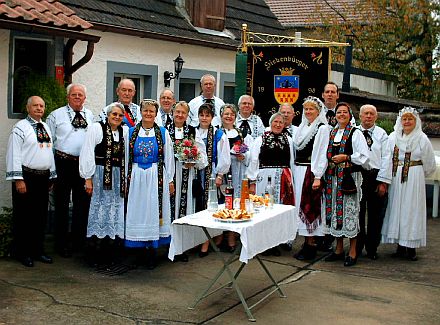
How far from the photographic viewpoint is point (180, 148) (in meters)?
8.43

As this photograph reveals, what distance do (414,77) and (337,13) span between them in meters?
4.57

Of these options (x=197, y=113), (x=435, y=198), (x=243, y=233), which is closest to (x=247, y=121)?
(x=197, y=113)

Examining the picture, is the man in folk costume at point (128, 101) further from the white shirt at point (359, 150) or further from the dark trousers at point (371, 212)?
the dark trousers at point (371, 212)

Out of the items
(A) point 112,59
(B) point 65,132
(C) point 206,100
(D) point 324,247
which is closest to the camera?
(B) point 65,132

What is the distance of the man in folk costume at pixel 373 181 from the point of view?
8.84 m

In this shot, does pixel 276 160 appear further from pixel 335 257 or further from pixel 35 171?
pixel 35 171

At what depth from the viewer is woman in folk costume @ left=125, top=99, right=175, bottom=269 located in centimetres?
810

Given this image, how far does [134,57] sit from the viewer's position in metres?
11.7

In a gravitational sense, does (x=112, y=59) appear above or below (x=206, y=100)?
above

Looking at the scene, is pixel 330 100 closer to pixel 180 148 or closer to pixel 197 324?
pixel 180 148

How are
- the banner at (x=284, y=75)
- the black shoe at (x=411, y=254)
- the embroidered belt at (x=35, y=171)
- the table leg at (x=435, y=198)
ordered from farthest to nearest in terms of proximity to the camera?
1. the table leg at (x=435, y=198)
2. the banner at (x=284, y=75)
3. the black shoe at (x=411, y=254)
4. the embroidered belt at (x=35, y=171)

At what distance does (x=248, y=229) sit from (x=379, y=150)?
122 inches

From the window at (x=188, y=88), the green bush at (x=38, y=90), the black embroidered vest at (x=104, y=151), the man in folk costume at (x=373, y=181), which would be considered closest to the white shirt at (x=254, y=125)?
the man in folk costume at (x=373, y=181)

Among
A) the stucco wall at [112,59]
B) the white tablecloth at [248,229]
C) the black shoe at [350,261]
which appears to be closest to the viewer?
the white tablecloth at [248,229]
